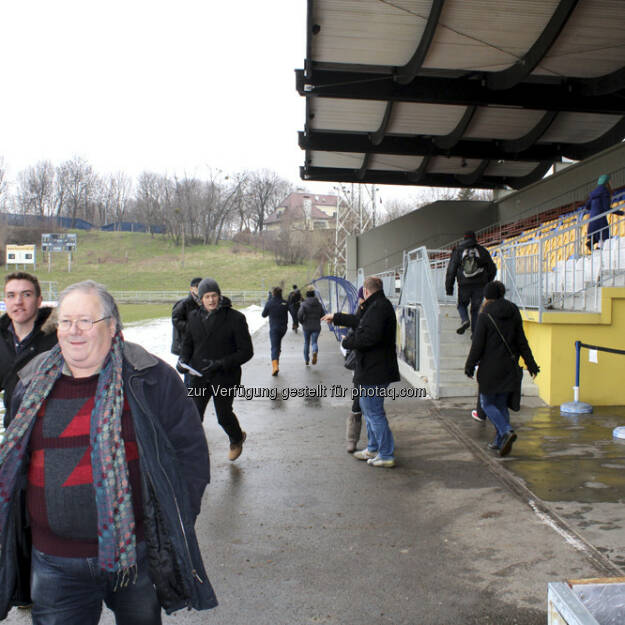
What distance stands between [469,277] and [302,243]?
201 feet

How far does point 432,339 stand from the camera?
9.69 metres

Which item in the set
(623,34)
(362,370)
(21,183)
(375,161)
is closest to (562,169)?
(375,161)

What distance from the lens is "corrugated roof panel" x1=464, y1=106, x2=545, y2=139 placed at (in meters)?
19.1

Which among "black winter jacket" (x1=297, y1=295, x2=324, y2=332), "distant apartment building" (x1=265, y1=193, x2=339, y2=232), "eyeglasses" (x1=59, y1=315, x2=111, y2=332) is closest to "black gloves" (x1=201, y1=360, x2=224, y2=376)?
"eyeglasses" (x1=59, y1=315, x2=111, y2=332)

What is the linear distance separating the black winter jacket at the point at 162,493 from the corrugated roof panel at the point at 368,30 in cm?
1169

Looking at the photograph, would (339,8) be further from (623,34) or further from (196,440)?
(196,440)

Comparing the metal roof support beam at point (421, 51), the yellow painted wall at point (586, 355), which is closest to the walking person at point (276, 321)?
the yellow painted wall at point (586, 355)

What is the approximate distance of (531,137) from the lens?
20406 mm

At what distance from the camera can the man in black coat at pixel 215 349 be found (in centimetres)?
576

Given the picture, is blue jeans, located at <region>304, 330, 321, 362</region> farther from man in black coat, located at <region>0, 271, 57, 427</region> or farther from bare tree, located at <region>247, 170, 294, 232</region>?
bare tree, located at <region>247, 170, 294, 232</region>

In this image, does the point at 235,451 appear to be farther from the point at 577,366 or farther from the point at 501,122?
the point at 501,122

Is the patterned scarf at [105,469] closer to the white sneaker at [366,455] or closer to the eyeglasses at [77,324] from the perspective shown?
the eyeglasses at [77,324]

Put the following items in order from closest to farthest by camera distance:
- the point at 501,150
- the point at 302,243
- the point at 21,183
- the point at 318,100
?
the point at 318,100
the point at 501,150
the point at 302,243
the point at 21,183

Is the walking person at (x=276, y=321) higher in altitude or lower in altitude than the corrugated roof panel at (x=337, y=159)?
lower
